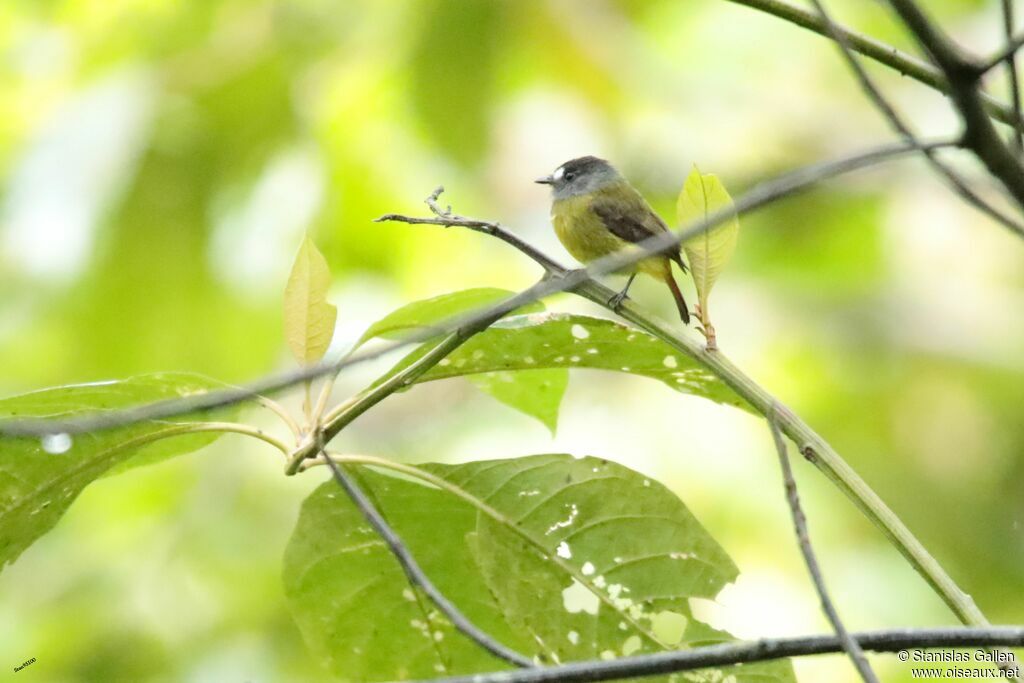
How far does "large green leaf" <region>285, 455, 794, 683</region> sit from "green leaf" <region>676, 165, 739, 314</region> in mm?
318

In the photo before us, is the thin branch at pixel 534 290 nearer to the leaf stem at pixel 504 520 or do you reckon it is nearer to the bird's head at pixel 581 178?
the leaf stem at pixel 504 520

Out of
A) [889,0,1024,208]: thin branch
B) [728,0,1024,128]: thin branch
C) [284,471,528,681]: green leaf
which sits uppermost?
[728,0,1024,128]: thin branch

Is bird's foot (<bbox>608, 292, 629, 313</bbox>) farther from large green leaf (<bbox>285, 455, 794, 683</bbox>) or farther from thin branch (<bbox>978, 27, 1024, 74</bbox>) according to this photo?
thin branch (<bbox>978, 27, 1024, 74</bbox>)

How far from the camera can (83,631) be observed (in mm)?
3633

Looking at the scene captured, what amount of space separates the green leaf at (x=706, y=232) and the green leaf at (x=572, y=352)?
0.12 m

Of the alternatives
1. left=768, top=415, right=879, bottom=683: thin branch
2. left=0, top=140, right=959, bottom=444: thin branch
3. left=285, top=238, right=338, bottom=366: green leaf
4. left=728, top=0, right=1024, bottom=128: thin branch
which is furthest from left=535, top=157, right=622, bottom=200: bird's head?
left=768, top=415, right=879, bottom=683: thin branch

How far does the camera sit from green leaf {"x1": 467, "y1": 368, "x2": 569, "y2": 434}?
5.86 feet

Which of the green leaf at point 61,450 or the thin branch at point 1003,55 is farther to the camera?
the green leaf at point 61,450

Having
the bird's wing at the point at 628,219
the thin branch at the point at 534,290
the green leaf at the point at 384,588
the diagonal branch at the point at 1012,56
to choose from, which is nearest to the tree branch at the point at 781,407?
the thin branch at the point at 534,290

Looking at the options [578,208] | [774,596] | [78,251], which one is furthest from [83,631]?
[774,596]

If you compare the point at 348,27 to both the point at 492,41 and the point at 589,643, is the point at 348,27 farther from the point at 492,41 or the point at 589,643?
the point at 589,643

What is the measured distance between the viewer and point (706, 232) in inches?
56.9

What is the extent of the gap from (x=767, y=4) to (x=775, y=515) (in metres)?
3.15

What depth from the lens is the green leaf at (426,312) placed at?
63.7 inches
